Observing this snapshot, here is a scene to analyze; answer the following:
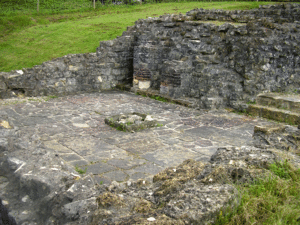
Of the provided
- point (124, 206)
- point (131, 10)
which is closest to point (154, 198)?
point (124, 206)

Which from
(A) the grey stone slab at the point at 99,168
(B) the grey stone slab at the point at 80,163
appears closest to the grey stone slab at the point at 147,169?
(A) the grey stone slab at the point at 99,168

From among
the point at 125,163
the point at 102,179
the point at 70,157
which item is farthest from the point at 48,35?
the point at 102,179

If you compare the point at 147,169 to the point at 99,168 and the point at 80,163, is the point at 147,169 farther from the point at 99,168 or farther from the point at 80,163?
the point at 80,163

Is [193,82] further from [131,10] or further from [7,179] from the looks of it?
[131,10]

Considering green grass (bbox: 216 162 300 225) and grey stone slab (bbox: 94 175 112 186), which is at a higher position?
green grass (bbox: 216 162 300 225)

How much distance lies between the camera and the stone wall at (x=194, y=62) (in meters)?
8.52

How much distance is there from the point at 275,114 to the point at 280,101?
1.44 ft

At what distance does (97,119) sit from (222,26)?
444 cm

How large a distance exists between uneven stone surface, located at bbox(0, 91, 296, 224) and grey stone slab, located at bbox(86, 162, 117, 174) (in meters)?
0.02

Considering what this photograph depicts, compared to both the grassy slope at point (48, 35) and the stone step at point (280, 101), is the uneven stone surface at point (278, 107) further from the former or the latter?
the grassy slope at point (48, 35)

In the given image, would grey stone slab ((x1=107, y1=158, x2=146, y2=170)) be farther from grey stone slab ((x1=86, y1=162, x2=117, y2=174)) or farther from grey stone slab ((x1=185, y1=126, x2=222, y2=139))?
grey stone slab ((x1=185, y1=126, x2=222, y2=139))

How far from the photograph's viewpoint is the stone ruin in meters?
2.65

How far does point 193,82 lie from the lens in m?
9.60

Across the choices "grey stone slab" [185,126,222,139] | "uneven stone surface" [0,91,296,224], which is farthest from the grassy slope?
"grey stone slab" [185,126,222,139]
